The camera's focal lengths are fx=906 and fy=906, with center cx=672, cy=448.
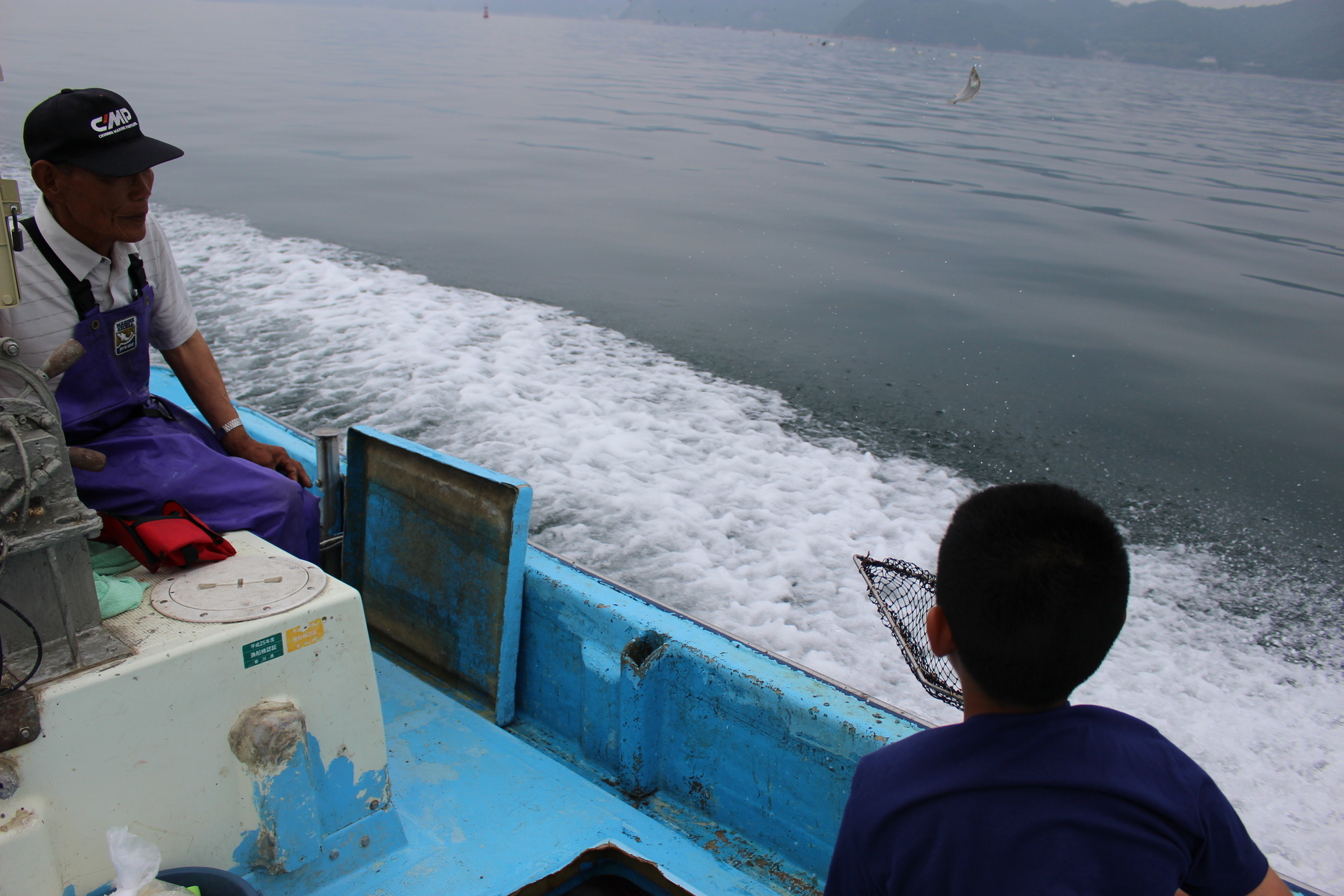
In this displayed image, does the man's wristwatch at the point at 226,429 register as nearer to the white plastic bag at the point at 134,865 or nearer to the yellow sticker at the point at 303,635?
the yellow sticker at the point at 303,635

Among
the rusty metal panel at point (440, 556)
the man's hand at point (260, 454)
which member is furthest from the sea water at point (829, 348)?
the man's hand at point (260, 454)

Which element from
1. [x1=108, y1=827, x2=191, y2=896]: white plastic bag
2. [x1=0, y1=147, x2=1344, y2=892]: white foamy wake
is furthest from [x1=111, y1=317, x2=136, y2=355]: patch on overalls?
[x1=0, y1=147, x2=1344, y2=892]: white foamy wake

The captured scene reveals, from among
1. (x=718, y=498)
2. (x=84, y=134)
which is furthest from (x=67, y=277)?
(x=718, y=498)

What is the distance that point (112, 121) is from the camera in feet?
6.02

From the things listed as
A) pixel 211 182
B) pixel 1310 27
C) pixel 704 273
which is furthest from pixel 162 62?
pixel 1310 27

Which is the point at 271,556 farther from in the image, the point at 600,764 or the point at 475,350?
the point at 475,350

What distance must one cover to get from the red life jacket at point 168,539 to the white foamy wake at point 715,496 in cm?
204

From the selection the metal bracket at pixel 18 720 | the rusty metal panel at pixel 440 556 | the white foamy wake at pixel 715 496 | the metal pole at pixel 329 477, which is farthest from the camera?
the white foamy wake at pixel 715 496

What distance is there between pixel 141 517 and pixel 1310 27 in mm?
94862

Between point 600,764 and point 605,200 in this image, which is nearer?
point 600,764

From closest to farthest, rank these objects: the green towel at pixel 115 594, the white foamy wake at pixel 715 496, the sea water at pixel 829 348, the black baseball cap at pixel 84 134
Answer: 1. the green towel at pixel 115 594
2. the black baseball cap at pixel 84 134
3. the white foamy wake at pixel 715 496
4. the sea water at pixel 829 348

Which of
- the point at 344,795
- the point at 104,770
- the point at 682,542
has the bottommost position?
the point at 682,542

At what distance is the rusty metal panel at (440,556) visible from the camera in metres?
2.28

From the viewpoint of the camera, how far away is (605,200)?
11734 millimetres
